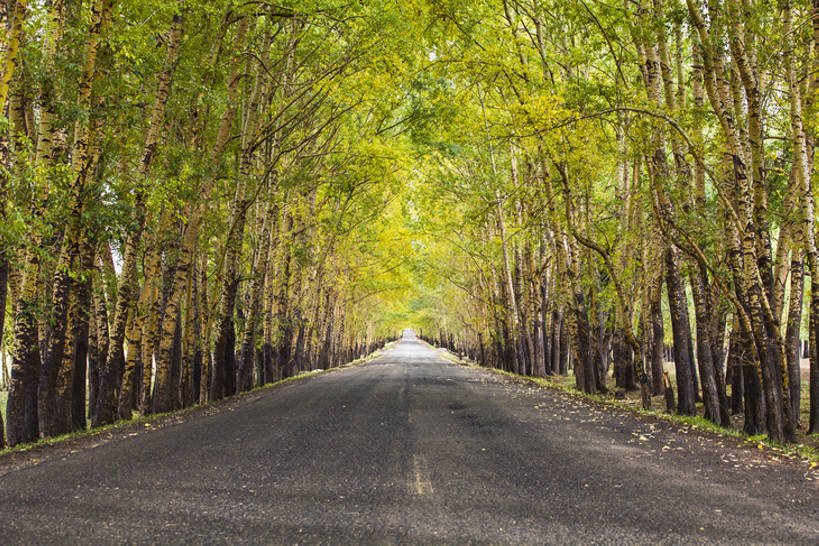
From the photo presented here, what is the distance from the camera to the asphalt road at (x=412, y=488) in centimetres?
393

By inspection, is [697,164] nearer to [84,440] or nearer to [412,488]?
[412,488]

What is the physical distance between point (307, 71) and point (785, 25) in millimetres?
13512

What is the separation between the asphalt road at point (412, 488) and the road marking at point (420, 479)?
0.9 inches

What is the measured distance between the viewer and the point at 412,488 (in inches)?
198

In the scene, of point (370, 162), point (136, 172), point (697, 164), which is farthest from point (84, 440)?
point (370, 162)

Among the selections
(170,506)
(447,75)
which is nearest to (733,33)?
(447,75)

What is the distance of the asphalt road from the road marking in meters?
0.02

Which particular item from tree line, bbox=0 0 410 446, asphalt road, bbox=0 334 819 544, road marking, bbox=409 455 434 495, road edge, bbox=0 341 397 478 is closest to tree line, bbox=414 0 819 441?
asphalt road, bbox=0 334 819 544

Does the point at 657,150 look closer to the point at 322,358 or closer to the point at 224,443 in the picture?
the point at 224,443

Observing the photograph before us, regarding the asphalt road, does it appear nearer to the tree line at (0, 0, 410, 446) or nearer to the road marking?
the road marking

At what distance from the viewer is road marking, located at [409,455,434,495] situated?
16.2 feet

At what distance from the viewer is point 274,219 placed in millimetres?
20125

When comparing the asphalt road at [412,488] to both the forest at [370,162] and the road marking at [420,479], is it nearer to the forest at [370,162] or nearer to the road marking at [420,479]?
the road marking at [420,479]

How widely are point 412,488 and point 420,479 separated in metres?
0.35
